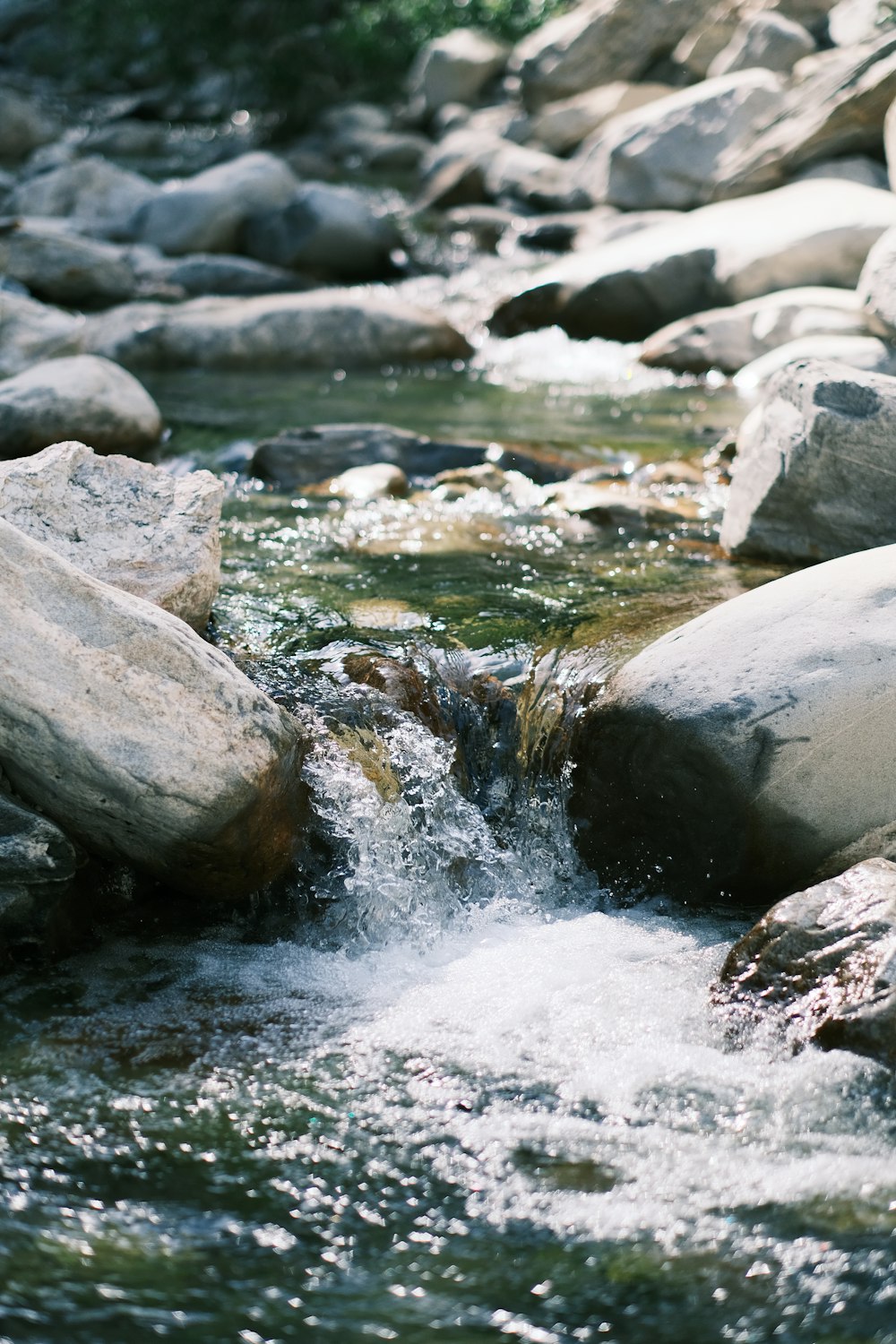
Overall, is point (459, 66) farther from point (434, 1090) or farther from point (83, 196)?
point (434, 1090)

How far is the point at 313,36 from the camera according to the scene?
24.2 metres

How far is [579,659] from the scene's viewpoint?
16.2ft

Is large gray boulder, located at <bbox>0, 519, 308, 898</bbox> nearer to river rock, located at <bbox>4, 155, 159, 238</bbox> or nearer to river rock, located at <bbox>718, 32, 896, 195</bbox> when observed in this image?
river rock, located at <bbox>718, 32, 896, 195</bbox>

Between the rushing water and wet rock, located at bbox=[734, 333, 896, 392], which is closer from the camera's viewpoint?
the rushing water

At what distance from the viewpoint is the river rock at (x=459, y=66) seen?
72.8ft

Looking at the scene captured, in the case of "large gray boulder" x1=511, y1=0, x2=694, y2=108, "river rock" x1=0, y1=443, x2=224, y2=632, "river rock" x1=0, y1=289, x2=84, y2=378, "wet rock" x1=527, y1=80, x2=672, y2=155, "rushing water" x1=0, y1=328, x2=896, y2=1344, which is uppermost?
"large gray boulder" x1=511, y1=0, x2=694, y2=108

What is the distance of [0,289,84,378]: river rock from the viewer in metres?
9.81

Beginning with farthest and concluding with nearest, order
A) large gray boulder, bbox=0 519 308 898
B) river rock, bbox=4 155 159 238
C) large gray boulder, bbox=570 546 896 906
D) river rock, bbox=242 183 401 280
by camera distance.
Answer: river rock, bbox=4 155 159 238 < river rock, bbox=242 183 401 280 < large gray boulder, bbox=570 546 896 906 < large gray boulder, bbox=0 519 308 898

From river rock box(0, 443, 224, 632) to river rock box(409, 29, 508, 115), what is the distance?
19.6 meters

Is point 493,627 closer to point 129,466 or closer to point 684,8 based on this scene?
point 129,466

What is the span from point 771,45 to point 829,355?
32.5 feet

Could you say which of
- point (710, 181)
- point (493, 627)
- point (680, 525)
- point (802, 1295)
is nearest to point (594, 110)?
point (710, 181)

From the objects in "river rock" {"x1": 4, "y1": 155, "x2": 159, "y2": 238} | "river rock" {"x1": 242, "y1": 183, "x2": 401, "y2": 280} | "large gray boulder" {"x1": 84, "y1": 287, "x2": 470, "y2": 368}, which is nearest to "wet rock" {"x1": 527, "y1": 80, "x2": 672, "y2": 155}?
"river rock" {"x1": 242, "y1": 183, "x2": 401, "y2": 280}

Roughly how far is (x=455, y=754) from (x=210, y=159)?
61.0 feet
